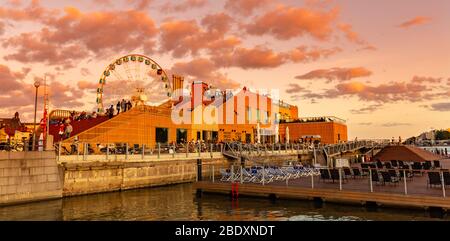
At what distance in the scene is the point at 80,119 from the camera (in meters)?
41.7

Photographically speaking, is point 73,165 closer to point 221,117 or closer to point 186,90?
point 221,117

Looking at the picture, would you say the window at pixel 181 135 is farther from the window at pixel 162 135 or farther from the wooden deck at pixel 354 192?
the wooden deck at pixel 354 192

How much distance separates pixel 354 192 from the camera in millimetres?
16422

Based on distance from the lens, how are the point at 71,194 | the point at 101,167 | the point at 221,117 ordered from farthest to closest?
the point at 221,117, the point at 101,167, the point at 71,194

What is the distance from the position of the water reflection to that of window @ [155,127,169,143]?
19564mm

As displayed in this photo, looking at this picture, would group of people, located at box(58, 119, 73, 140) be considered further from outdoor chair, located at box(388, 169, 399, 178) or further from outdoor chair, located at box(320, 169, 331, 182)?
outdoor chair, located at box(388, 169, 399, 178)

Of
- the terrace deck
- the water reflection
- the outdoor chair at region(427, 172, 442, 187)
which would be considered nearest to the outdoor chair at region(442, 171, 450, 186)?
the outdoor chair at region(427, 172, 442, 187)

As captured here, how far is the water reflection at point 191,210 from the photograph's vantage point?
15188mm

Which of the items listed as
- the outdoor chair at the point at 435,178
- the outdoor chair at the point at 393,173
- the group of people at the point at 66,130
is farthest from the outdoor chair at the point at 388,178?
the group of people at the point at 66,130

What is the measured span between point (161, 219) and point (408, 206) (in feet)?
34.4

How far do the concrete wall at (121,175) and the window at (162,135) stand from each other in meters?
9.74

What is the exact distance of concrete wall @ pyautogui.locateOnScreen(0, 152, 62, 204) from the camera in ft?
63.8

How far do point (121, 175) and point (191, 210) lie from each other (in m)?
10.4
